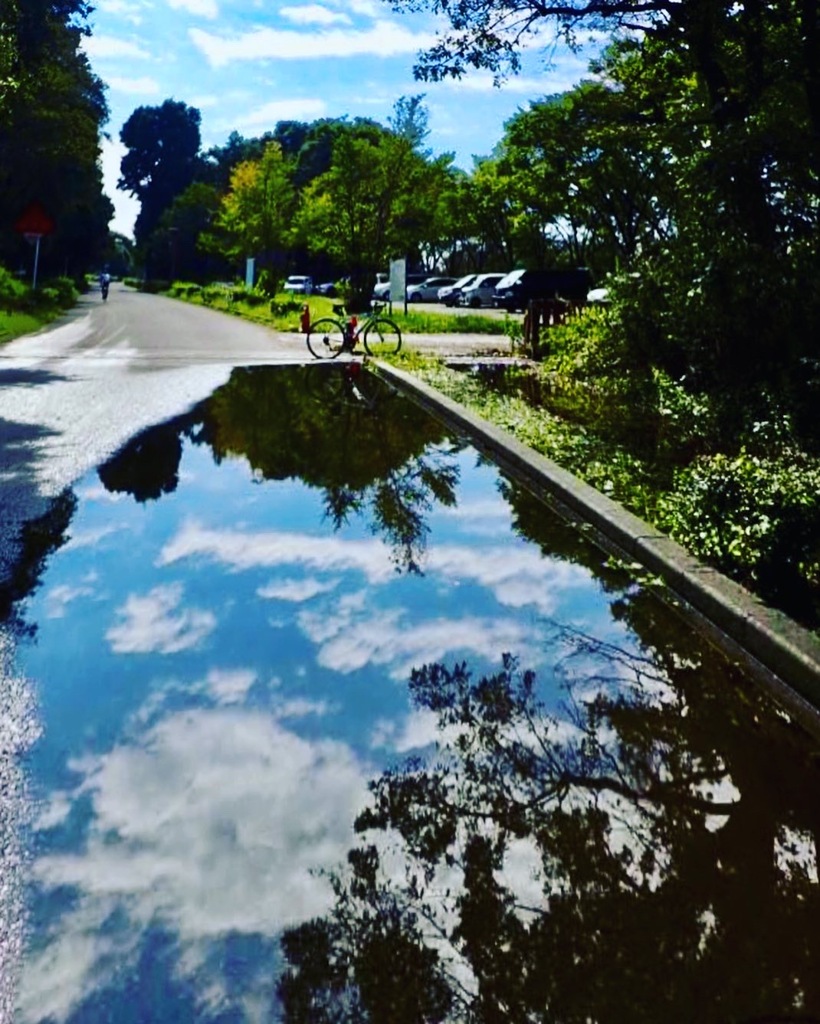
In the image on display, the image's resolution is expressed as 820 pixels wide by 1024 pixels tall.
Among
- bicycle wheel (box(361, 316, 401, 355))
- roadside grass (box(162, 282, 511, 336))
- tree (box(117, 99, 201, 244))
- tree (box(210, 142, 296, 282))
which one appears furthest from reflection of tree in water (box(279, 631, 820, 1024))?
tree (box(117, 99, 201, 244))

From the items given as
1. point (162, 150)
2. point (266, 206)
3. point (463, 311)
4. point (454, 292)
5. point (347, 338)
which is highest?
point (162, 150)

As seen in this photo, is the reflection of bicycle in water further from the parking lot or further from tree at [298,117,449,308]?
tree at [298,117,449,308]

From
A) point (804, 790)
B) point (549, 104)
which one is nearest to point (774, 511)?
point (804, 790)

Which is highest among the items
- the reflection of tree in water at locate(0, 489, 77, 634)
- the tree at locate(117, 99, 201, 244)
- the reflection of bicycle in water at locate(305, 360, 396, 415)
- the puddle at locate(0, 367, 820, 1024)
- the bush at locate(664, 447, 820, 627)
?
the tree at locate(117, 99, 201, 244)

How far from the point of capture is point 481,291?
5278cm

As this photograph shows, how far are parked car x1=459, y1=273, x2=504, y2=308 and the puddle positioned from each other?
47633 millimetres

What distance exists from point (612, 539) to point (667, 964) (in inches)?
168

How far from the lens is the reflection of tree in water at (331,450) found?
7.84 m

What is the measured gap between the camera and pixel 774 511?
17.4 feet

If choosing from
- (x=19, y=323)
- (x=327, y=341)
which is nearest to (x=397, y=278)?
Result: (x=327, y=341)

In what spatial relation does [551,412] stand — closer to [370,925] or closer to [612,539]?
[612,539]

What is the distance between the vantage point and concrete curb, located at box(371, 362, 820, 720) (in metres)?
4.20

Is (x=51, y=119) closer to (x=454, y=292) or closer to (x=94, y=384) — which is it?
(x=454, y=292)

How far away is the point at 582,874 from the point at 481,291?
51539 millimetres
